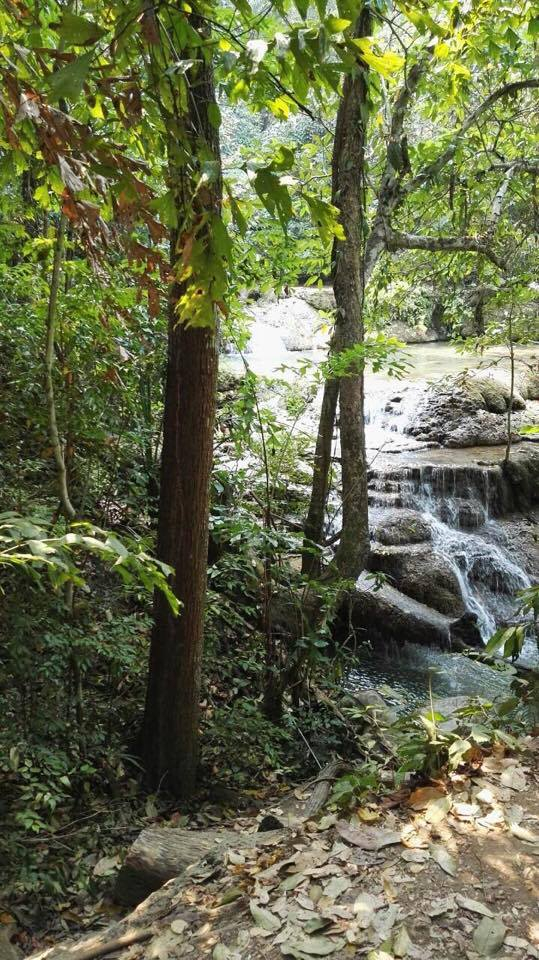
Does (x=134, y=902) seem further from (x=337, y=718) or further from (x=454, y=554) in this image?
(x=454, y=554)

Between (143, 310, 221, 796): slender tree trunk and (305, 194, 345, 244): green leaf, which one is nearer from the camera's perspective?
(305, 194, 345, 244): green leaf

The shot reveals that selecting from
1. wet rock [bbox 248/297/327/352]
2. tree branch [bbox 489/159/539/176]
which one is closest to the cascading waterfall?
tree branch [bbox 489/159/539/176]

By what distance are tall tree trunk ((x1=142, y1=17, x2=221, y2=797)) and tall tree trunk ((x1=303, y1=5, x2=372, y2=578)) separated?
1884 mm

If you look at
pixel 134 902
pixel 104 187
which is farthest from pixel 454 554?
pixel 104 187

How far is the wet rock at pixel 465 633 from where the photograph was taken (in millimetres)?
7797

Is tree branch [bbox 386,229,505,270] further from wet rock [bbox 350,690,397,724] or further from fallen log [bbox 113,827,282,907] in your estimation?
fallen log [bbox 113,827,282,907]

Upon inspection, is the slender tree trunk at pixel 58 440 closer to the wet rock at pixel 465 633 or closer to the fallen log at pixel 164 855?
the fallen log at pixel 164 855

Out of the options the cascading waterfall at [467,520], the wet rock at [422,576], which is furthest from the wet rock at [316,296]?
the wet rock at [422,576]

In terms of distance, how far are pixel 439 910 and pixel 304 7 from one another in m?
2.76

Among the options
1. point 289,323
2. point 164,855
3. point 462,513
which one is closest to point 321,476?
point 164,855

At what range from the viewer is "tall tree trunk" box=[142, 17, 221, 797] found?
3889 millimetres

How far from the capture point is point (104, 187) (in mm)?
2881

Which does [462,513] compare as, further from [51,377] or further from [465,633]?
[51,377]

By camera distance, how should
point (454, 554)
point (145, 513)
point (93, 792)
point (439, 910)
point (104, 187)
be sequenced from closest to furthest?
point (439, 910), point (104, 187), point (93, 792), point (145, 513), point (454, 554)
